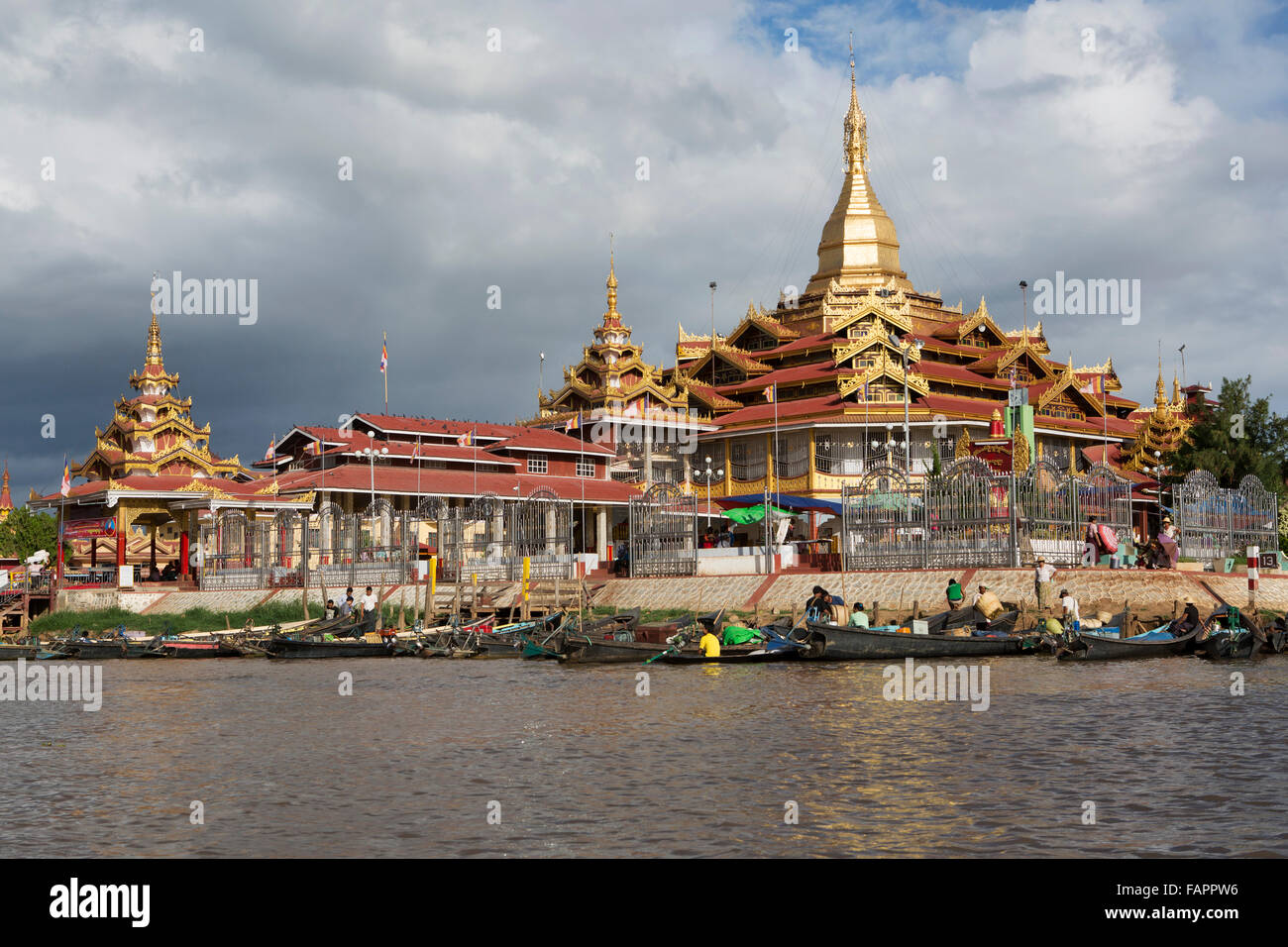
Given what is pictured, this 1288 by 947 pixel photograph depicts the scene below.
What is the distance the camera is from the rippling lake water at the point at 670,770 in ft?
43.6

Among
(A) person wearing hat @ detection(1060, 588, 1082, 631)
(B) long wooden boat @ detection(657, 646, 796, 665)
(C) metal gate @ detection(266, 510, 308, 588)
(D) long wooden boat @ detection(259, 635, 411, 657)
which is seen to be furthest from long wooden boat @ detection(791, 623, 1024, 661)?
(C) metal gate @ detection(266, 510, 308, 588)

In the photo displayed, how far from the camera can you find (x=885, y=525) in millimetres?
40688

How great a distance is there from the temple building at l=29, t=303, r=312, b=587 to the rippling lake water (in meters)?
33.7

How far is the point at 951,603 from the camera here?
34875 millimetres

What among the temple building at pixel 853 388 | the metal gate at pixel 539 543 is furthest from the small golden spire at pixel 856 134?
the metal gate at pixel 539 543

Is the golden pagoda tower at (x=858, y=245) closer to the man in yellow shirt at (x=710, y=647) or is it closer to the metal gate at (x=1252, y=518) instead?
the metal gate at (x=1252, y=518)

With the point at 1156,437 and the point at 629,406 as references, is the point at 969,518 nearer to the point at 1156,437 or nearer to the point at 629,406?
the point at 1156,437

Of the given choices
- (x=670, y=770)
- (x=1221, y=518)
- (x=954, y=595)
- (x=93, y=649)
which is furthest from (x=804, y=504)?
(x=670, y=770)

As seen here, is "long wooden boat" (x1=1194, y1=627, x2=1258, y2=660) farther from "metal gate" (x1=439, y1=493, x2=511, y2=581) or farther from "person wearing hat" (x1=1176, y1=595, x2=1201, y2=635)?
"metal gate" (x1=439, y1=493, x2=511, y2=581)

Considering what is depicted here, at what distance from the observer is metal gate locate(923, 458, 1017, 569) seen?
38594mm

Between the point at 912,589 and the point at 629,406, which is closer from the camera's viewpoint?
the point at 912,589

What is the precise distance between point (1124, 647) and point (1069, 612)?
330 cm
